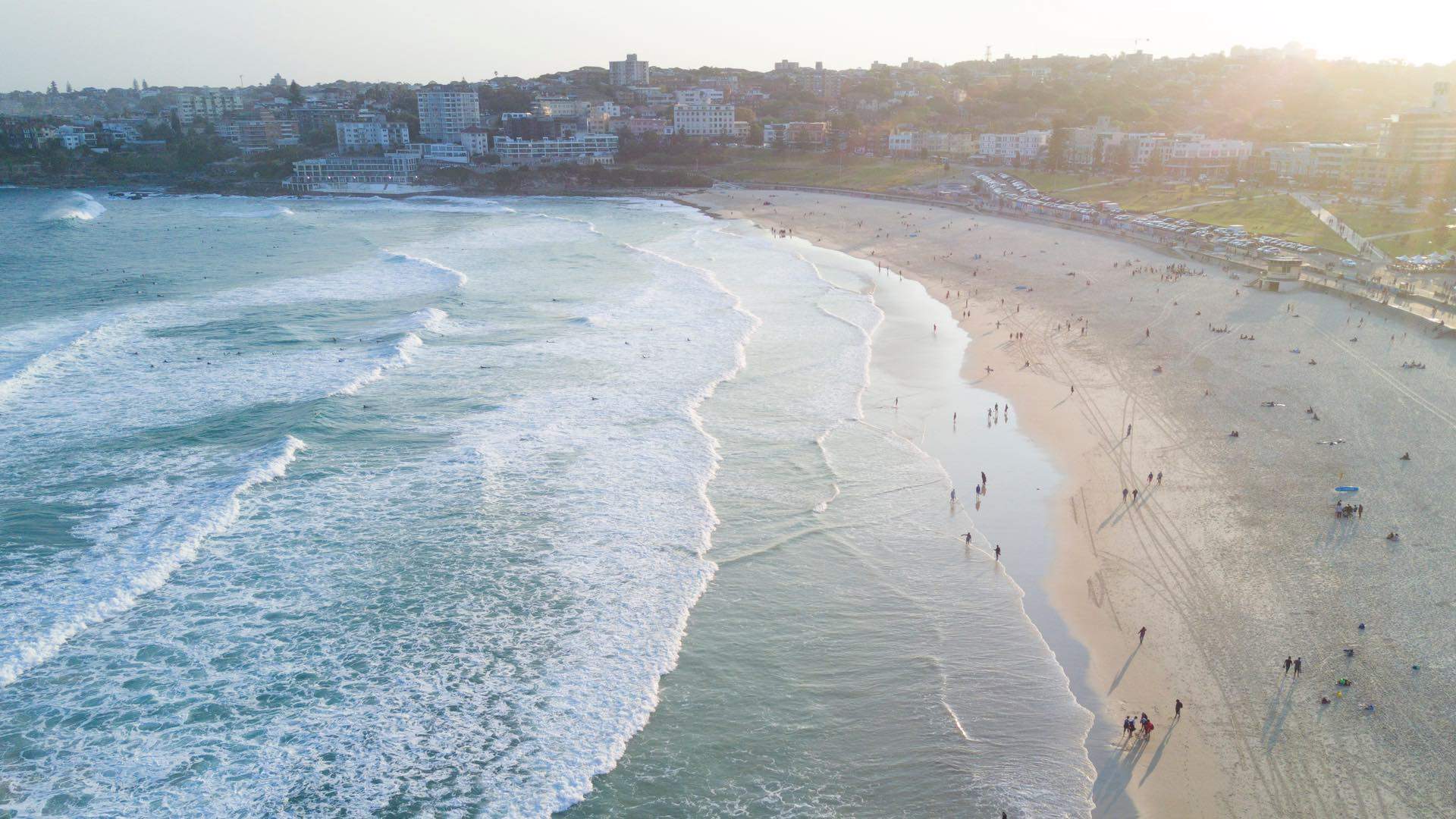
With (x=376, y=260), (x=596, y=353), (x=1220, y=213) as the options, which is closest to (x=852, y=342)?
(x=596, y=353)

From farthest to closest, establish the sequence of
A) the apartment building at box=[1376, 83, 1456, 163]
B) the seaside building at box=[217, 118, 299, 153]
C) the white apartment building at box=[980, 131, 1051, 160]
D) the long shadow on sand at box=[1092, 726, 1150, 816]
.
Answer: the seaside building at box=[217, 118, 299, 153] → the white apartment building at box=[980, 131, 1051, 160] → the apartment building at box=[1376, 83, 1456, 163] → the long shadow on sand at box=[1092, 726, 1150, 816]

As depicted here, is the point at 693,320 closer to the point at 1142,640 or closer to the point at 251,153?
the point at 1142,640

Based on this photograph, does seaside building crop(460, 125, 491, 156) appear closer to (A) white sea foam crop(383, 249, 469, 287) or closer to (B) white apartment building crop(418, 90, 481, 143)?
(B) white apartment building crop(418, 90, 481, 143)

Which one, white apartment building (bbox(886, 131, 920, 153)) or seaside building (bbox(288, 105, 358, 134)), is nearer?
white apartment building (bbox(886, 131, 920, 153))

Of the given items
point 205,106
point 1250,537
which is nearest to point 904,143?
point 1250,537

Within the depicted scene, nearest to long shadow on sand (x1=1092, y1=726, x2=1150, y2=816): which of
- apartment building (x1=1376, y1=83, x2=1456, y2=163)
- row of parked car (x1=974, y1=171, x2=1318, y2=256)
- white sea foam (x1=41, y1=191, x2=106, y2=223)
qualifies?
row of parked car (x1=974, y1=171, x2=1318, y2=256)

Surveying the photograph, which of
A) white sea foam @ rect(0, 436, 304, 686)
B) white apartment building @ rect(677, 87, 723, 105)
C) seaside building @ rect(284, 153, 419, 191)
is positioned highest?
white apartment building @ rect(677, 87, 723, 105)

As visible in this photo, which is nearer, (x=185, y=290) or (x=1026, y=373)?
(x=1026, y=373)

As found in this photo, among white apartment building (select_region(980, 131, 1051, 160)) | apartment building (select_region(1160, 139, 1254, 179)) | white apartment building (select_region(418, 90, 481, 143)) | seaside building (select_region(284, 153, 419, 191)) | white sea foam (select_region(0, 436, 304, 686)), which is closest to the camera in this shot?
white sea foam (select_region(0, 436, 304, 686))
